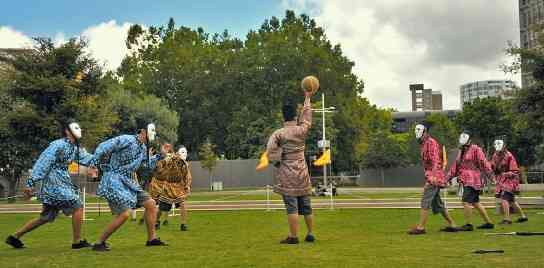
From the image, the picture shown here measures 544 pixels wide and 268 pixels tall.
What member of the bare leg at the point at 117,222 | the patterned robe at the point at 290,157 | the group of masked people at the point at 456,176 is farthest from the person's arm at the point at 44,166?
the group of masked people at the point at 456,176

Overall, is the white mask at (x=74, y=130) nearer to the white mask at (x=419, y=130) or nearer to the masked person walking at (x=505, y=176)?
the white mask at (x=419, y=130)

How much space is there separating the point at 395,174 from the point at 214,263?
57490 mm

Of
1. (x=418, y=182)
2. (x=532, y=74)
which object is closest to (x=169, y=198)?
(x=532, y=74)

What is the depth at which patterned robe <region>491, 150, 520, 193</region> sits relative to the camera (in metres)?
15.6

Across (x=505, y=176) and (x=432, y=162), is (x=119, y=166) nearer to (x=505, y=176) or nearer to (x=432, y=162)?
(x=432, y=162)

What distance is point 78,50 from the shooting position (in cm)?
3105

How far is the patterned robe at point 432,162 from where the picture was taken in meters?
12.5

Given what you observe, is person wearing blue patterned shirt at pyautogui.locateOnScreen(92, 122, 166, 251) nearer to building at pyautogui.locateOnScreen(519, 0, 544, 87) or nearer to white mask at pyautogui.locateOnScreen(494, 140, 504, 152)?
white mask at pyautogui.locateOnScreen(494, 140, 504, 152)

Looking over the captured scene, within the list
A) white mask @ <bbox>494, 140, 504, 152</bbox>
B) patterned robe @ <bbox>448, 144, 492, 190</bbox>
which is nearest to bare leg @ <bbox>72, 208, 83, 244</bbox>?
patterned robe @ <bbox>448, 144, 492, 190</bbox>

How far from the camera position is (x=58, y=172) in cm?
1027

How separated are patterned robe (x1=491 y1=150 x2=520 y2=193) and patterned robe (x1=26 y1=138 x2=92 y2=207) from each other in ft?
31.9

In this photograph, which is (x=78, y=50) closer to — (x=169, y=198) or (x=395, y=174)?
(x=169, y=198)

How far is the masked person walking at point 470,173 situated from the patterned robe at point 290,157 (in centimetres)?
370

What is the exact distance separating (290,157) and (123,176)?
2.62 meters
